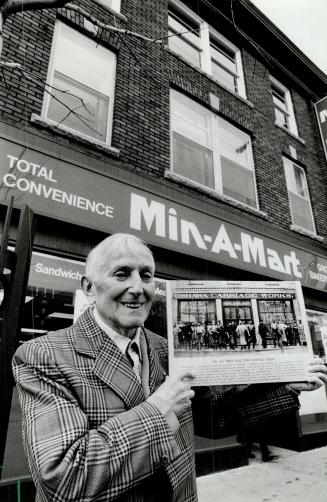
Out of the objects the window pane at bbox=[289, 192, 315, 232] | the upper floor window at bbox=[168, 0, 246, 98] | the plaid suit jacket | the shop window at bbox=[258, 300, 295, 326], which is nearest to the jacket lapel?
the plaid suit jacket

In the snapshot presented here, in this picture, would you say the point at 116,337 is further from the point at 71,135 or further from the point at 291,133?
the point at 291,133

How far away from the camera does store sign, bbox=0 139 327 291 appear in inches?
156

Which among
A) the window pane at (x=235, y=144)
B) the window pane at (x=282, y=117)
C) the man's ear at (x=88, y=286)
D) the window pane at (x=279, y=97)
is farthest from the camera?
the window pane at (x=279, y=97)

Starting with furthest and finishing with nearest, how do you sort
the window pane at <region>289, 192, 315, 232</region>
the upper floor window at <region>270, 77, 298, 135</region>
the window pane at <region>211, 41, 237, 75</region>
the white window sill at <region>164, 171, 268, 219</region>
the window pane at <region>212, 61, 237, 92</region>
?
the upper floor window at <region>270, 77, 298, 135</region> → the window pane at <region>211, 41, 237, 75</region> → the window pane at <region>289, 192, 315, 232</region> → the window pane at <region>212, 61, 237, 92</region> → the white window sill at <region>164, 171, 268, 219</region>

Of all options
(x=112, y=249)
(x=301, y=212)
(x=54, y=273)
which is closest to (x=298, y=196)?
(x=301, y=212)

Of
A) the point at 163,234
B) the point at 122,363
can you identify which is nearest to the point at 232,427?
the point at 122,363

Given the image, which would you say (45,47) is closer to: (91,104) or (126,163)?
(91,104)

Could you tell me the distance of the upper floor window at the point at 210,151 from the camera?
6449 mm

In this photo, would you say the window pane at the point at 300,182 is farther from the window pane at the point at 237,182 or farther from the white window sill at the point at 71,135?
the white window sill at the point at 71,135

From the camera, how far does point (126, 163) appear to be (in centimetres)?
521

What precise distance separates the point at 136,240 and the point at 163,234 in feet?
11.3

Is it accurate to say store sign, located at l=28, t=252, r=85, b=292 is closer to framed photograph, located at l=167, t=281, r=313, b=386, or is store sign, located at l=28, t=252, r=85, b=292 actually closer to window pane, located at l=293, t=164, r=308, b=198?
framed photograph, located at l=167, t=281, r=313, b=386

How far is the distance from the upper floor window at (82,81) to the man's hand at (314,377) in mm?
4404

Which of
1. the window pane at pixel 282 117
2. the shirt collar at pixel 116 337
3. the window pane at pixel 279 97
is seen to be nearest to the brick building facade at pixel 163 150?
the window pane at pixel 282 117
